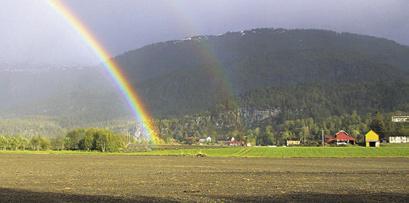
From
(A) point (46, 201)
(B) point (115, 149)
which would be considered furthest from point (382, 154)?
(A) point (46, 201)

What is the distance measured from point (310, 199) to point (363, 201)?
9.00 ft

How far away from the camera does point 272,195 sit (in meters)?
32.3

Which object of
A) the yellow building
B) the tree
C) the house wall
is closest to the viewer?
the yellow building

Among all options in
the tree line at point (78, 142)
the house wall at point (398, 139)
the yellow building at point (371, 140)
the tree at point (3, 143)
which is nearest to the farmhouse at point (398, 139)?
the house wall at point (398, 139)

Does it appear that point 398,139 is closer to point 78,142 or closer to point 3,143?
point 78,142

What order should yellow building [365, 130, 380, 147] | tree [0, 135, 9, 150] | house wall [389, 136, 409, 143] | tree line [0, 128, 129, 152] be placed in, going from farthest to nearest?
house wall [389, 136, 409, 143] < tree [0, 135, 9, 150] < yellow building [365, 130, 380, 147] < tree line [0, 128, 129, 152]

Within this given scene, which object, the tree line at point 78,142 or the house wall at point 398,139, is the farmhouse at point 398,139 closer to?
the house wall at point 398,139

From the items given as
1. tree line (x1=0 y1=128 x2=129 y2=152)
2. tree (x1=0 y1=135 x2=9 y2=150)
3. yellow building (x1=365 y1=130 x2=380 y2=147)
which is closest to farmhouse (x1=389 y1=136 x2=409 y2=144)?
yellow building (x1=365 y1=130 x2=380 y2=147)

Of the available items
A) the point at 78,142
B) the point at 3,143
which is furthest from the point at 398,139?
the point at 3,143

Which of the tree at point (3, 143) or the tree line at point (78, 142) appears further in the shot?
the tree at point (3, 143)

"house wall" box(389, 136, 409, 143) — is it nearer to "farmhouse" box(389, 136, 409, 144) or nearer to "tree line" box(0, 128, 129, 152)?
"farmhouse" box(389, 136, 409, 144)

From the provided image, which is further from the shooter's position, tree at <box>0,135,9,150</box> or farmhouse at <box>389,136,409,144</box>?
farmhouse at <box>389,136,409,144</box>

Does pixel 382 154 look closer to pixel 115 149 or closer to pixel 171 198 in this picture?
pixel 115 149

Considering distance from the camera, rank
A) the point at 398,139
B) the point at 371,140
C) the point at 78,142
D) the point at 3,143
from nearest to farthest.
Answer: the point at 371,140 → the point at 78,142 → the point at 3,143 → the point at 398,139
